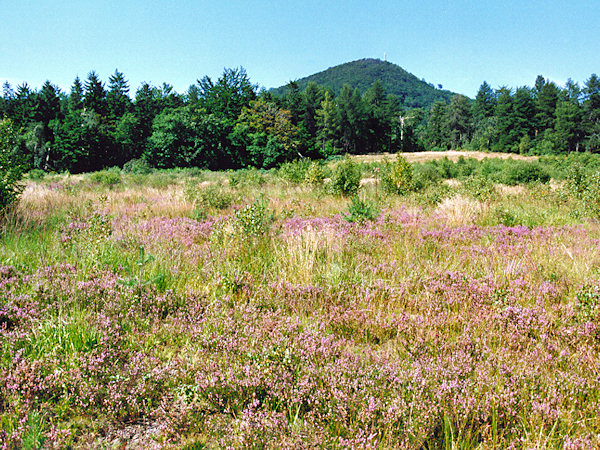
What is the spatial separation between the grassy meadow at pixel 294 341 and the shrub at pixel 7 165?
49.4 inches

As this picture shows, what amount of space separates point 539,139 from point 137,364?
9687 centimetres

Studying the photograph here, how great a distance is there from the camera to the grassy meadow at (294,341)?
2.15 m

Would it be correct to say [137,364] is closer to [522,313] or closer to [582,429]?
[582,429]

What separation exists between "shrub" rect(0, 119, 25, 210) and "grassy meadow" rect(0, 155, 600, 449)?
125cm

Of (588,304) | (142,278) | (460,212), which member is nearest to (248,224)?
(142,278)

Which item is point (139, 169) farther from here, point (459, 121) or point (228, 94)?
point (459, 121)

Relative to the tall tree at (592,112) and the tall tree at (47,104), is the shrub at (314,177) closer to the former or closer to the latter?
the tall tree at (47,104)

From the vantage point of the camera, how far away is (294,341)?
292cm

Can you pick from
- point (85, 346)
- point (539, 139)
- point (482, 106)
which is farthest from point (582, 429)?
point (482, 106)

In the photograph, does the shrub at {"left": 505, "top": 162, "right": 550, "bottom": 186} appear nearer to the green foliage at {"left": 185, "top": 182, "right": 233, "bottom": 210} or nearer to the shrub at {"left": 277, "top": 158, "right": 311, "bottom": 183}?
the shrub at {"left": 277, "top": 158, "right": 311, "bottom": 183}

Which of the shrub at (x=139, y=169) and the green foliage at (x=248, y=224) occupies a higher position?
the shrub at (x=139, y=169)

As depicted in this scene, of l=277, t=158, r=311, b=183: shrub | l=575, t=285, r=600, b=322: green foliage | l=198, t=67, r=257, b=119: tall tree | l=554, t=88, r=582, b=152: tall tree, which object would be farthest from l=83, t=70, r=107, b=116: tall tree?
l=554, t=88, r=582, b=152: tall tree

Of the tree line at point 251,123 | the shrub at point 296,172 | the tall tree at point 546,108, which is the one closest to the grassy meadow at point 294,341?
the shrub at point 296,172

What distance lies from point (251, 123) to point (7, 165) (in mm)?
58374
